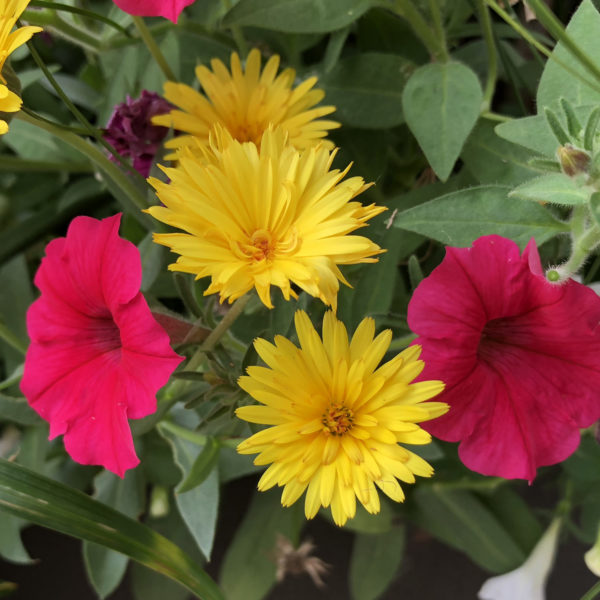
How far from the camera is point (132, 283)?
0.32m

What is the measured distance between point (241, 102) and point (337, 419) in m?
0.21

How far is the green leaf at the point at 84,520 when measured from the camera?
0.39 meters

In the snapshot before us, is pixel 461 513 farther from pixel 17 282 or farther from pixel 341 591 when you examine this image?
pixel 17 282

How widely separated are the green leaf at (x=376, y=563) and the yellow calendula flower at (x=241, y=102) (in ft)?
1.40

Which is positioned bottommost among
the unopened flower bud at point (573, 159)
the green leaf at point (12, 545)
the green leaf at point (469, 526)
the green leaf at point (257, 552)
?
the green leaf at point (257, 552)

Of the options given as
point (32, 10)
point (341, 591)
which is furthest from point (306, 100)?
point (341, 591)

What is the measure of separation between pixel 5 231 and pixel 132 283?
0.35m

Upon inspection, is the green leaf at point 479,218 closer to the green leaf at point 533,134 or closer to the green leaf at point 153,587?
the green leaf at point 533,134

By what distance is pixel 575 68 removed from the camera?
1.21ft

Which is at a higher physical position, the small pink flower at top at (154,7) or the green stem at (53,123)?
the small pink flower at top at (154,7)

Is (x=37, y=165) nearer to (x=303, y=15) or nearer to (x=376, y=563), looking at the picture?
(x=303, y=15)

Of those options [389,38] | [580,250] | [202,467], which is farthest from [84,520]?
[389,38]

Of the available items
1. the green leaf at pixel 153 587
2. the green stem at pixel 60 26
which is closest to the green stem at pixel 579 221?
the green stem at pixel 60 26

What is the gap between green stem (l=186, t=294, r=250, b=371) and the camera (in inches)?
13.3
